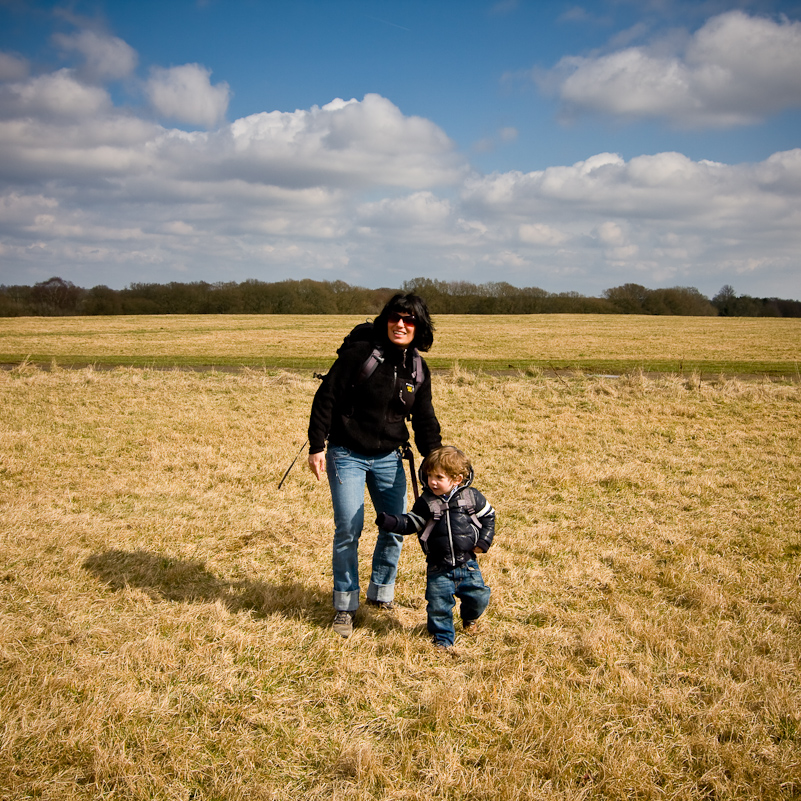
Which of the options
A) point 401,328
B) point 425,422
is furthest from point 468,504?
point 401,328

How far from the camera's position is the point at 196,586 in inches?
212

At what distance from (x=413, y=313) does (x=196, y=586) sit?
3149mm

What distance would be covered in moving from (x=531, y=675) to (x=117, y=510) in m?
5.51

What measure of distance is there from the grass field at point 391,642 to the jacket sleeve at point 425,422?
1.40 metres

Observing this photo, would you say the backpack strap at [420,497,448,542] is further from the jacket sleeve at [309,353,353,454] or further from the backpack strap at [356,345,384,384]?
the backpack strap at [356,345,384,384]

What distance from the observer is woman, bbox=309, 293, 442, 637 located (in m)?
4.30

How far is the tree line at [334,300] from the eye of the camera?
78875mm

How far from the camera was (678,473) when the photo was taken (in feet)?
30.1

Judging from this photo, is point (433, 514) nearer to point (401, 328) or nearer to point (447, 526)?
point (447, 526)

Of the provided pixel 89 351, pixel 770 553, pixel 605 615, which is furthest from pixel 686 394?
pixel 89 351

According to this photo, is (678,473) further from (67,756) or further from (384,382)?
(67,756)

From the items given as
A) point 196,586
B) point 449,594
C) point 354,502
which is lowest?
point 196,586

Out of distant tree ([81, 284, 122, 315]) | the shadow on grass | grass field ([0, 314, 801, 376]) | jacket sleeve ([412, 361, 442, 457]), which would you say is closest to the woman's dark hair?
jacket sleeve ([412, 361, 442, 457])

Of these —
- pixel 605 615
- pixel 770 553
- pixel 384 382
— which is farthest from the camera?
pixel 770 553
